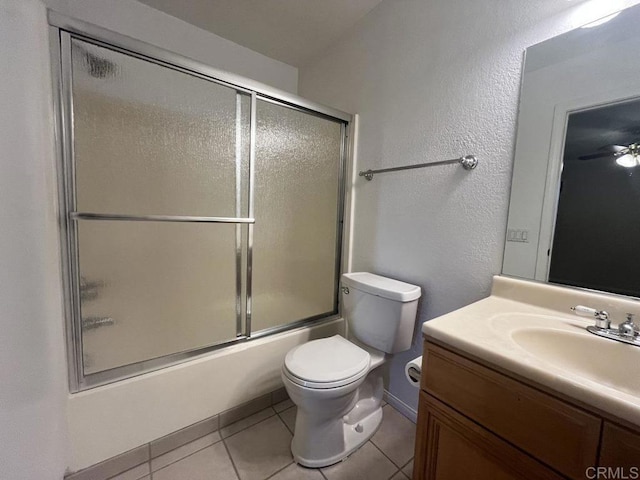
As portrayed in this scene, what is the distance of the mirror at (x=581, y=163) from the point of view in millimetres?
837

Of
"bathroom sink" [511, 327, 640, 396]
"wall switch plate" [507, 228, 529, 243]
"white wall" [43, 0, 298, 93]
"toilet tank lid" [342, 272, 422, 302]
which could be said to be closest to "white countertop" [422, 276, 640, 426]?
"bathroom sink" [511, 327, 640, 396]

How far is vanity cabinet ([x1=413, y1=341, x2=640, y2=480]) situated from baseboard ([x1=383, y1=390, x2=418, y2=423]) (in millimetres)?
660

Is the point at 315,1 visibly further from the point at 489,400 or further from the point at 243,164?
the point at 489,400

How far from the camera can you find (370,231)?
169 cm

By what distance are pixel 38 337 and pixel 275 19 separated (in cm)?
202

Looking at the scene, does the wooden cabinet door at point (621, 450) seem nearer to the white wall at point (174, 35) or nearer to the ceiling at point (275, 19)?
the white wall at point (174, 35)

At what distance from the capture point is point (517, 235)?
1.07m

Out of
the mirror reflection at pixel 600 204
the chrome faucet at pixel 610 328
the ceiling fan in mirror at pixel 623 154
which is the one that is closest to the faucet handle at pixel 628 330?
the chrome faucet at pixel 610 328

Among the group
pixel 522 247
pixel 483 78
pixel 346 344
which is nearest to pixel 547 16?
pixel 483 78

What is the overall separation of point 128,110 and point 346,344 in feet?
4.81

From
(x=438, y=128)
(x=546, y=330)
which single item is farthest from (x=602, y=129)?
(x=546, y=330)

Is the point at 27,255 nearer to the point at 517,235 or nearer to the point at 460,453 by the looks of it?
the point at 460,453

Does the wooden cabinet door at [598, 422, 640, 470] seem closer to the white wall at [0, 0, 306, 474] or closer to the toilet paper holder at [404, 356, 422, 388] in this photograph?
the toilet paper holder at [404, 356, 422, 388]

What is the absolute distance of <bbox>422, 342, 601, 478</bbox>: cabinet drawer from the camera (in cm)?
55
